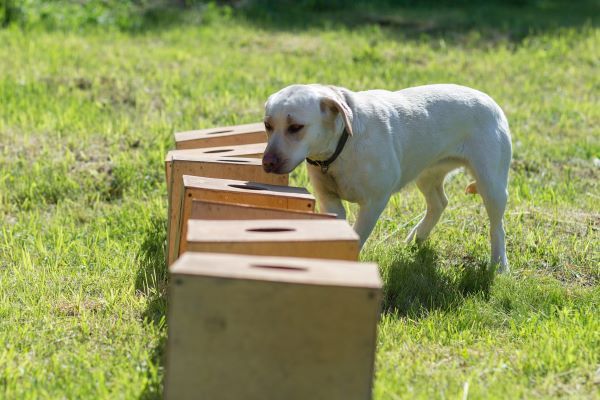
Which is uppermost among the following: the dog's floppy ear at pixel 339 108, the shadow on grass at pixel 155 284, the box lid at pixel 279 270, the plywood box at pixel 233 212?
the dog's floppy ear at pixel 339 108

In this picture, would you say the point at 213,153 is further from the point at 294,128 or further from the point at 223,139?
the point at 294,128

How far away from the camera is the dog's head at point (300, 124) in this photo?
4973 millimetres

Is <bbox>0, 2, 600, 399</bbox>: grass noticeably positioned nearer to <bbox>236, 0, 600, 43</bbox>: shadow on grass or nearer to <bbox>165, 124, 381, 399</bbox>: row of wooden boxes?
<bbox>236, 0, 600, 43</bbox>: shadow on grass

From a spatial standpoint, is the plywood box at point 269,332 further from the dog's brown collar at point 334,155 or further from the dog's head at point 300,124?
the dog's brown collar at point 334,155

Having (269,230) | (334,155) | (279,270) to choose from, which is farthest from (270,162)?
(279,270)

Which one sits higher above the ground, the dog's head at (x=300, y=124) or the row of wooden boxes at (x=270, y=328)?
the dog's head at (x=300, y=124)

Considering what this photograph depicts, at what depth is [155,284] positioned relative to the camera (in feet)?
17.2

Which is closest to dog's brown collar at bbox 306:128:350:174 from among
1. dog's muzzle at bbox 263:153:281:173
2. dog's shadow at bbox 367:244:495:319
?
dog's muzzle at bbox 263:153:281:173

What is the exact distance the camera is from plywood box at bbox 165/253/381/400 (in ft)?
10.5

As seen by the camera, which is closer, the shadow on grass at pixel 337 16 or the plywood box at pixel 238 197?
the plywood box at pixel 238 197

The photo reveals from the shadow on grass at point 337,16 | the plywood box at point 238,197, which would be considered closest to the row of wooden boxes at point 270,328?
the plywood box at point 238,197

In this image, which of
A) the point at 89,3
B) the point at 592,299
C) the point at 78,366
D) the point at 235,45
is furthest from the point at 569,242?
the point at 89,3

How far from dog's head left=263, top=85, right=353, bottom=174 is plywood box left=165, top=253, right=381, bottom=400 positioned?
5.60 ft

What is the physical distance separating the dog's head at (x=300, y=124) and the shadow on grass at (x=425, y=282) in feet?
3.23
